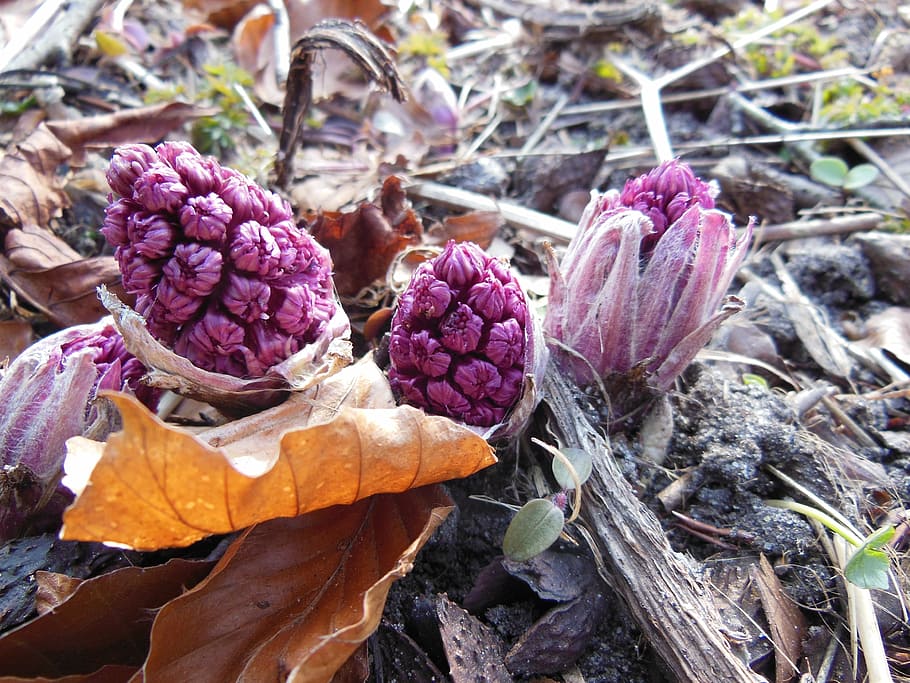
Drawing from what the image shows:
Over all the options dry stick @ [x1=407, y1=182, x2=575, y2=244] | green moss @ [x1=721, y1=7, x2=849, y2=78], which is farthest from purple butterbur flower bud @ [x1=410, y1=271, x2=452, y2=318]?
Result: green moss @ [x1=721, y1=7, x2=849, y2=78]

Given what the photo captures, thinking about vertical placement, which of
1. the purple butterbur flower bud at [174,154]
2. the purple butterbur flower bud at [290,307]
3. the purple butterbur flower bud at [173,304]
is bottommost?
the purple butterbur flower bud at [290,307]

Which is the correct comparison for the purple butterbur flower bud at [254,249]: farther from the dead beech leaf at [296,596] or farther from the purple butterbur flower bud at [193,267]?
the dead beech leaf at [296,596]

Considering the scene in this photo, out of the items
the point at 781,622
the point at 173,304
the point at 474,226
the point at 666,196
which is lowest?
the point at 781,622

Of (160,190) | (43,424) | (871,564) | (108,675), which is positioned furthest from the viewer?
(43,424)

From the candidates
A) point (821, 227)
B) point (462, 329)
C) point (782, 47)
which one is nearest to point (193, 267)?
point (462, 329)

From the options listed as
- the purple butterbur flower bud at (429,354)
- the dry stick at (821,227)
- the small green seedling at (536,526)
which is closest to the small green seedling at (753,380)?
the dry stick at (821,227)

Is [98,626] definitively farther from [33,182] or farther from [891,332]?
[891,332]
